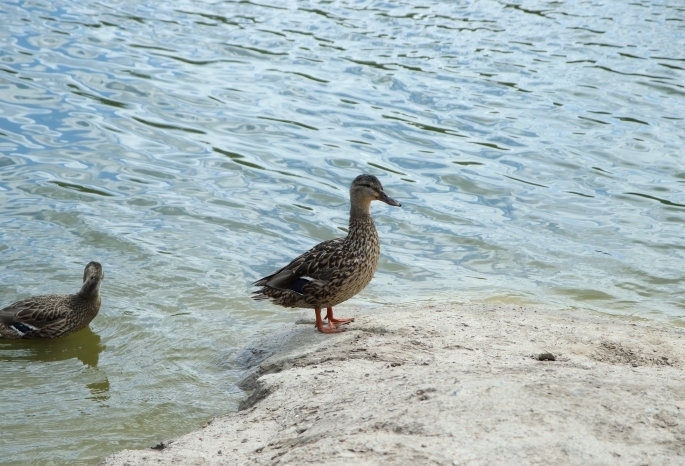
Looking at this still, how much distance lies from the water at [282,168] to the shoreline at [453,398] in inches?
40.7

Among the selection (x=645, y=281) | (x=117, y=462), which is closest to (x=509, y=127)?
(x=645, y=281)

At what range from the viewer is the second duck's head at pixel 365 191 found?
8.46 m

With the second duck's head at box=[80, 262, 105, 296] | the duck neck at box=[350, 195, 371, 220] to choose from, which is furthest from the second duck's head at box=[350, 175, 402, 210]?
the second duck's head at box=[80, 262, 105, 296]

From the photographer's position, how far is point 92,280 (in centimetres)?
931

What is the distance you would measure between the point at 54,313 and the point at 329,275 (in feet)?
9.31

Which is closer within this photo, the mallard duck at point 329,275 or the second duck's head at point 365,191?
the mallard duck at point 329,275

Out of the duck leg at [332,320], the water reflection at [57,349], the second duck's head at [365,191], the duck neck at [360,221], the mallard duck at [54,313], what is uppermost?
the second duck's head at [365,191]

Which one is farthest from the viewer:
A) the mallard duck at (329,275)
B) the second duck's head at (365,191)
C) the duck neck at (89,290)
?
the duck neck at (89,290)

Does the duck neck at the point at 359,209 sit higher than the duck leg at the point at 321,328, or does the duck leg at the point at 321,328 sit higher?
the duck neck at the point at 359,209

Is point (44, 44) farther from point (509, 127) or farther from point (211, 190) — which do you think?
point (509, 127)

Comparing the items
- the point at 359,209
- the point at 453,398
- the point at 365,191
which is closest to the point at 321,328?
the point at 359,209

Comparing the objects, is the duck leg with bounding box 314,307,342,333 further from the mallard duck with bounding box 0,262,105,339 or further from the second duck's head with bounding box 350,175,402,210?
the mallard duck with bounding box 0,262,105,339

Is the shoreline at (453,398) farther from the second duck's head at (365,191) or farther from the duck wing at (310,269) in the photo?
the second duck's head at (365,191)

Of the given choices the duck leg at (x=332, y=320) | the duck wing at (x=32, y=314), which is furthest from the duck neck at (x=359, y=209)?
the duck wing at (x=32, y=314)
